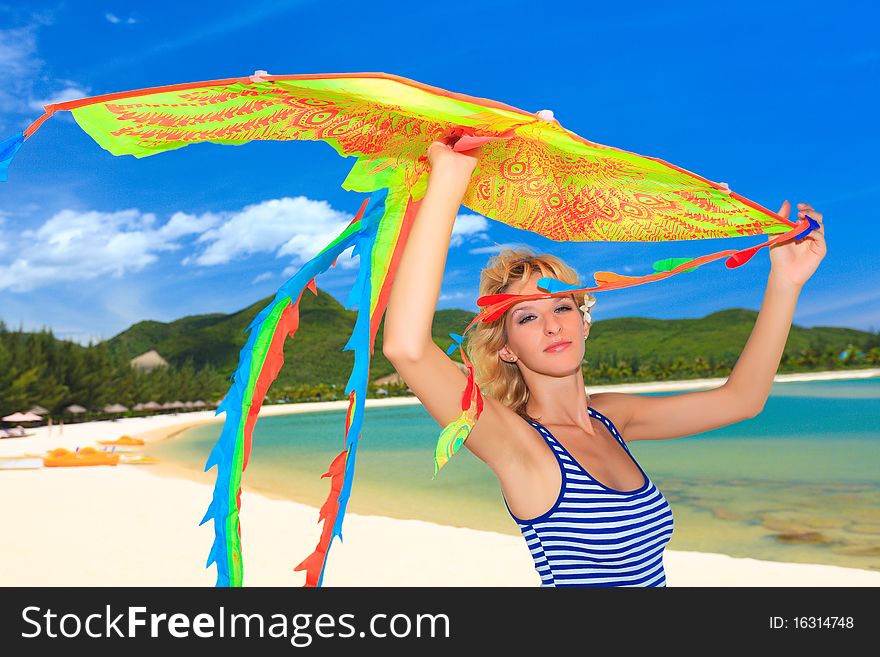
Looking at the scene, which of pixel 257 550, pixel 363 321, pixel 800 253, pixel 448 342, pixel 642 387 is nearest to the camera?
pixel 363 321

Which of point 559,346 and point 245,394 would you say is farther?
point 559,346

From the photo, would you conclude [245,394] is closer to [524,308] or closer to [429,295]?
[429,295]

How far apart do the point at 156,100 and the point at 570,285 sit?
1.14 m

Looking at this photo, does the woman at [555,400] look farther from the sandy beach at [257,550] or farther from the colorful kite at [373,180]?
the sandy beach at [257,550]

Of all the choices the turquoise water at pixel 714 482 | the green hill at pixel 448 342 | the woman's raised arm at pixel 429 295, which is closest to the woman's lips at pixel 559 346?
the woman's raised arm at pixel 429 295

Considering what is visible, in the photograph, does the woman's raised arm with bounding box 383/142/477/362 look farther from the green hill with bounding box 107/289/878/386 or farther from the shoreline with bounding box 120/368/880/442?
the green hill with bounding box 107/289/878/386

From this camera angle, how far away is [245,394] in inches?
77.9

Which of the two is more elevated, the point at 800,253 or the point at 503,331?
the point at 800,253

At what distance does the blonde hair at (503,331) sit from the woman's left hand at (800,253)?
75 centimetres

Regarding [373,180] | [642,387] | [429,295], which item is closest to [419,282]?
[429,295]

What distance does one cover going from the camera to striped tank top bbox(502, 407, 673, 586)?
1.91 meters

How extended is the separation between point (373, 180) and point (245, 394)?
2.20ft

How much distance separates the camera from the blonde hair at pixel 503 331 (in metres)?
2.18

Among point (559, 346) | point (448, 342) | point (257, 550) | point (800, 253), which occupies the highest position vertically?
point (448, 342)
